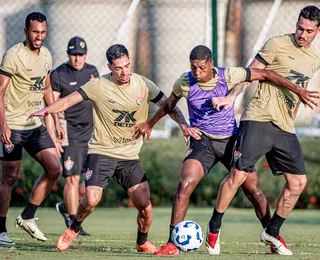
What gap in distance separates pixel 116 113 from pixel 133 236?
257 centimetres

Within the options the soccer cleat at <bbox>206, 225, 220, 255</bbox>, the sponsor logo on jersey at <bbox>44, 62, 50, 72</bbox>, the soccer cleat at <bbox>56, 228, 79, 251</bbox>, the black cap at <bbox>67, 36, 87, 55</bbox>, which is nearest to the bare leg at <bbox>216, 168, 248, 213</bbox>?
the soccer cleat at <bbox>206, 225, 220, 255</bbox>

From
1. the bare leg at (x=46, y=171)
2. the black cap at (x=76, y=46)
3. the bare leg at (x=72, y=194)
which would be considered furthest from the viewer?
the black cap at (x=76, y=46)

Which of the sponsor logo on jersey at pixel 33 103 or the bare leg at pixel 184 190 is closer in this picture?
the bare leg at pixel 184 190

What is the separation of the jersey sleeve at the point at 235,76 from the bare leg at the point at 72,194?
3611 mm

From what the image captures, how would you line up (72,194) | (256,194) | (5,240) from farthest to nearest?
(72,194) → (5,240) → (256,194)

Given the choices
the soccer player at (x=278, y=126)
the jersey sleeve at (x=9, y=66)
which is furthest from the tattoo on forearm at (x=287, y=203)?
the jersey sleeve at (x=9, y=66)

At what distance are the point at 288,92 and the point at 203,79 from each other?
2.99 ft

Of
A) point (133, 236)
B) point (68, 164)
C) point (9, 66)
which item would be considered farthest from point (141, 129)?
point (68, 164)

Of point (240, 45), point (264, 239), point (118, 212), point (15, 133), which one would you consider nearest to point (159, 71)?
point (240, 45)

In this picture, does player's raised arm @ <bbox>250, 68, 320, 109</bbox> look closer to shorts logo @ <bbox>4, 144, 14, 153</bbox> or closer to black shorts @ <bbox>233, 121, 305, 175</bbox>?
black shorts @ <bbox>233, 121, 305, 175</bbox>

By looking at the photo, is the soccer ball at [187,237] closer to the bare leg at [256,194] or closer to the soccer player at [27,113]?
the bare leg at [256,194]

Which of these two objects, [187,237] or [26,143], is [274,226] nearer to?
[187,237]

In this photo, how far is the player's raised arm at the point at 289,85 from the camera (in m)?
10.2

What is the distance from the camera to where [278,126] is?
10.4 metres
